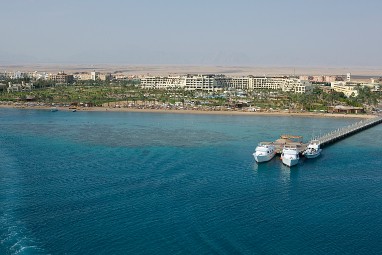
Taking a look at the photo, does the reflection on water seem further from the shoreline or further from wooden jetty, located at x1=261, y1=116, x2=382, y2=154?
the shoreline

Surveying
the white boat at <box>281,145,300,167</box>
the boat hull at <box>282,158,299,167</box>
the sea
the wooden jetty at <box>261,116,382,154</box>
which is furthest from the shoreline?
the boat hull at <box>282,158,299,167</box>

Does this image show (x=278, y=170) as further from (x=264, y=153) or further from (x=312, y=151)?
(x=312, y=151)

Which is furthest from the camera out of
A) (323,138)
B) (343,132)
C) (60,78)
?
(60,78)

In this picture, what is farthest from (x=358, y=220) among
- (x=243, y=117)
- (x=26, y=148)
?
(x=243, y=117)

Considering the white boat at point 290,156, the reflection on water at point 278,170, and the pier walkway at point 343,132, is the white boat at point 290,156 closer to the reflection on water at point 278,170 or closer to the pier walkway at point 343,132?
the reflection on water at point 278,170

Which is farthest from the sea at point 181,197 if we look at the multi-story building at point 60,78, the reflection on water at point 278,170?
the multi-story building at point 60,78

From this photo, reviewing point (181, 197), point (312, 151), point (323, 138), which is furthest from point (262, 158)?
point (323, 138)

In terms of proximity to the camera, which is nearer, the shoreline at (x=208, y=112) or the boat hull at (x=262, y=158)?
the boat hull at (x=262, y=158)
